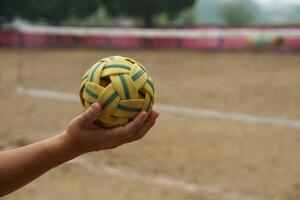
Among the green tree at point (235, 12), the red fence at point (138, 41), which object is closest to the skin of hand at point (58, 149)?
the red fence at point (138, 41)

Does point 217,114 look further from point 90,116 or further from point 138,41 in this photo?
point 138,41

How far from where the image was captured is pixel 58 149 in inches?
65.0

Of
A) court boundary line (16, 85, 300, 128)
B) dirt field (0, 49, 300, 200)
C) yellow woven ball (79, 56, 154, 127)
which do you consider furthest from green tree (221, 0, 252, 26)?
yellow woven ball (79, 56, 154, 127)

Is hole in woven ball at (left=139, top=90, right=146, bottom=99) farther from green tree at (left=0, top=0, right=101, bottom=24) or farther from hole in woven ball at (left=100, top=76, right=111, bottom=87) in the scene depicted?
green tree at (left=0, top=0, right=101, bottom=24)

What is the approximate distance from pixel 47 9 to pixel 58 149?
3196cm

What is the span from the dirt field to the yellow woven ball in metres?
2.26

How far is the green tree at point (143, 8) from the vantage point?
31.2m

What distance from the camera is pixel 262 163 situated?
16.0ft

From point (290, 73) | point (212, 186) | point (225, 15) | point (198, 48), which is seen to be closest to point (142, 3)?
point (198, 48)

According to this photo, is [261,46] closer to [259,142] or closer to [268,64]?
[268,64]

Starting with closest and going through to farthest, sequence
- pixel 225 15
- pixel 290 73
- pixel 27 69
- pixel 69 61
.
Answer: pixel 290 73
pixel 27 69
pixel 69 61
pixel 225 15

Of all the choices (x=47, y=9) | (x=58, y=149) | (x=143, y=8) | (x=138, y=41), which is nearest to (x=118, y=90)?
(x=58, y=149)

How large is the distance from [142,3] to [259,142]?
87.4ft

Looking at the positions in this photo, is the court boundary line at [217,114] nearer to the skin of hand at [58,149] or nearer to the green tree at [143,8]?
the skin of hand at [58,149]
